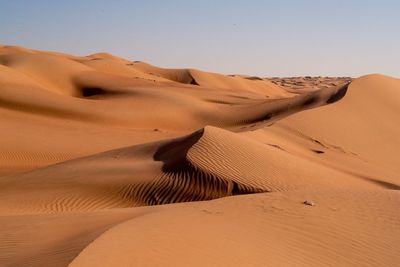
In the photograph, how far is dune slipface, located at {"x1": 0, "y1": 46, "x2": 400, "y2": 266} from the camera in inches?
211

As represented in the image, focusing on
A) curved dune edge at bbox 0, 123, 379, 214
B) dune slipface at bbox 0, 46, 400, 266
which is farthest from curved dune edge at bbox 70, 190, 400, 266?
curved dune edge at bbox 0, 123, 379, 214

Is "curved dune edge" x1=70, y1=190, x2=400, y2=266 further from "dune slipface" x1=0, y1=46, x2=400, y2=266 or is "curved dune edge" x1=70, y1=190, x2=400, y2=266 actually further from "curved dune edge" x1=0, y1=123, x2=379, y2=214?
"curved dune edge" x1=0, y1=123, x2=379, y2=214

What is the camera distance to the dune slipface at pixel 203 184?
536 centimetres

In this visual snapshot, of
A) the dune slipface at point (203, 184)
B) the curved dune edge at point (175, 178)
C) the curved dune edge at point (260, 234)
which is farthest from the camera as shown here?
the curved dune edge at point (175, 178)

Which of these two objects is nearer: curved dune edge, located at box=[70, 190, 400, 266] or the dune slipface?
curved dune edge, located at box=[70, 190, 400, 266]

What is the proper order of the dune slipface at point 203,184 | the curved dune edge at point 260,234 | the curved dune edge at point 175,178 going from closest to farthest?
the curved dune edge at point 260,234, the dune slipface at point 203,184, the curved dune edge at point 175,178

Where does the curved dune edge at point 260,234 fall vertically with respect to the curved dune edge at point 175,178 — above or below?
above

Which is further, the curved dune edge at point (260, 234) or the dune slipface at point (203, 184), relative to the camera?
the dune slipface at point (203, 184)

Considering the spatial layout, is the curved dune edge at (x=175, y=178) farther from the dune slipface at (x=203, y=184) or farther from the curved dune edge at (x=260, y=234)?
the curved dune edge at (x=260, y=234)

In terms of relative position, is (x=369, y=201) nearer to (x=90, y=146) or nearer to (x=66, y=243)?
(x=66, y=243)

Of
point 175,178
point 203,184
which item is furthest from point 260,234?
point 175,178

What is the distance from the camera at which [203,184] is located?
33.4 ft

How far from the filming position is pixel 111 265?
14.4 feet

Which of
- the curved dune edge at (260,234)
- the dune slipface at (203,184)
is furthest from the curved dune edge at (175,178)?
the curved dune edge at (260,234)
